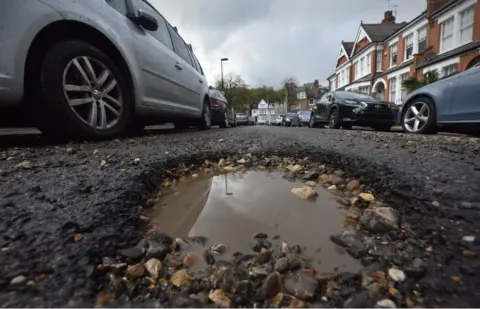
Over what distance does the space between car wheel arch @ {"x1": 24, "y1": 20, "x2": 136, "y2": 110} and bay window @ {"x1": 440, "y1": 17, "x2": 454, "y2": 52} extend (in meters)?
20.7

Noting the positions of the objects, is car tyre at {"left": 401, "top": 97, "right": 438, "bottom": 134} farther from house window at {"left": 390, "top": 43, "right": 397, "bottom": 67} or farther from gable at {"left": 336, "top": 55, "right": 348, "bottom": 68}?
gable at {"left": 336, "top": 55, "right": 348, "bottom": 68}

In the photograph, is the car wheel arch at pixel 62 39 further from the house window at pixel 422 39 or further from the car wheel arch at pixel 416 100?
the house window at pixel 422 39

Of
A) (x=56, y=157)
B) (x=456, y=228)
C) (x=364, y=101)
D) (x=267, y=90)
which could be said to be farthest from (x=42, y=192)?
(x=267, y=90)

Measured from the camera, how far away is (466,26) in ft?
52.3

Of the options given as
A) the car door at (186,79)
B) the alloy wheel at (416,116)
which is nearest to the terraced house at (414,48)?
the alloy wheel at (416,116)

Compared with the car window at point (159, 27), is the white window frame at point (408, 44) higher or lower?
higher

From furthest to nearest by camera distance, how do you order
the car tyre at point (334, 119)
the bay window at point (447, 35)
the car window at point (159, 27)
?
1. the bay window at point (447, 35)
2. the car tyre at point (334, 119)
3. the car window at point (159, 27)

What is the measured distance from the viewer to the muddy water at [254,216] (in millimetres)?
1012

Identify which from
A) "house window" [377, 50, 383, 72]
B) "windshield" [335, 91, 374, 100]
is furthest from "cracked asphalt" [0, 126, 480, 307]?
"house window" [377, 50, 383, 72]

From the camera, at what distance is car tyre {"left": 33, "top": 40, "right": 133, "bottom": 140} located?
8.00ft

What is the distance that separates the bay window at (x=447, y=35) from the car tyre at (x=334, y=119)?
13157mm

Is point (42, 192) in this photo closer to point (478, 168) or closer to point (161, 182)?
point (161, 182)

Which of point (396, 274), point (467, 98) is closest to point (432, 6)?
point (467, 98)

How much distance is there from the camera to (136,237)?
1019 millimetres
